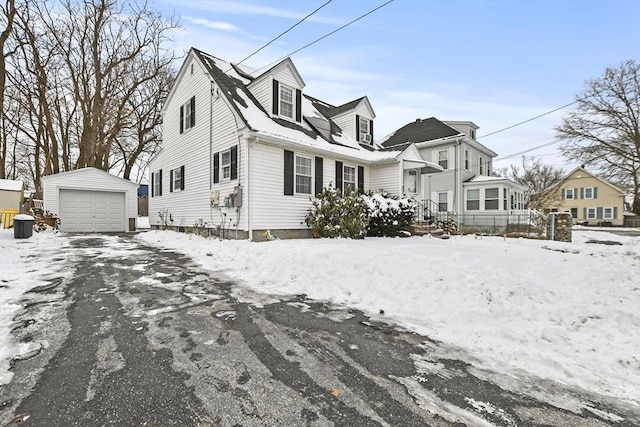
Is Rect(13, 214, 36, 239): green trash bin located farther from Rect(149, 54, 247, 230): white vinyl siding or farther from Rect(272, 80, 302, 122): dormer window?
Rect(272, 80, 302, 122): dormer window

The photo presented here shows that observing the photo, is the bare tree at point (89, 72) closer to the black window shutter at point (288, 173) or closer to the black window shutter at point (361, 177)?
the black window shutter at point (288, 173)

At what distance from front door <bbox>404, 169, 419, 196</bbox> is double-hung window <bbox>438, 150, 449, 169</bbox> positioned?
20.3 feet

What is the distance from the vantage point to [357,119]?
1562cm

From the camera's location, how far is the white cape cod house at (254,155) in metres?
10.1

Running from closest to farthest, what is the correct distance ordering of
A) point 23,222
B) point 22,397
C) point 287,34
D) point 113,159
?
point 22,397 → point 287,34 → point 23,222 → point 113,159

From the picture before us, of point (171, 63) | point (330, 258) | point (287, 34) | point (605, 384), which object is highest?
point (171, 63)

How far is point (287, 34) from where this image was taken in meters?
9.12

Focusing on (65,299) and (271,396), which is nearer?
(271,396)

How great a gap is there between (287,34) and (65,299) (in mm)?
8819

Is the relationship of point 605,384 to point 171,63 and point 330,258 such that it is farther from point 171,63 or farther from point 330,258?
point 171,63

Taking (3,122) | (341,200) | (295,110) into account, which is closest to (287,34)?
(295,110)

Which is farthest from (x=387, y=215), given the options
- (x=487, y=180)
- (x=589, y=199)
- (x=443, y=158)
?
(x=589, y=199)

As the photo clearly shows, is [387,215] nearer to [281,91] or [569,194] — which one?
[281,91]

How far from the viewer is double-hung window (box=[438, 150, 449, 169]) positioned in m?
20.1
